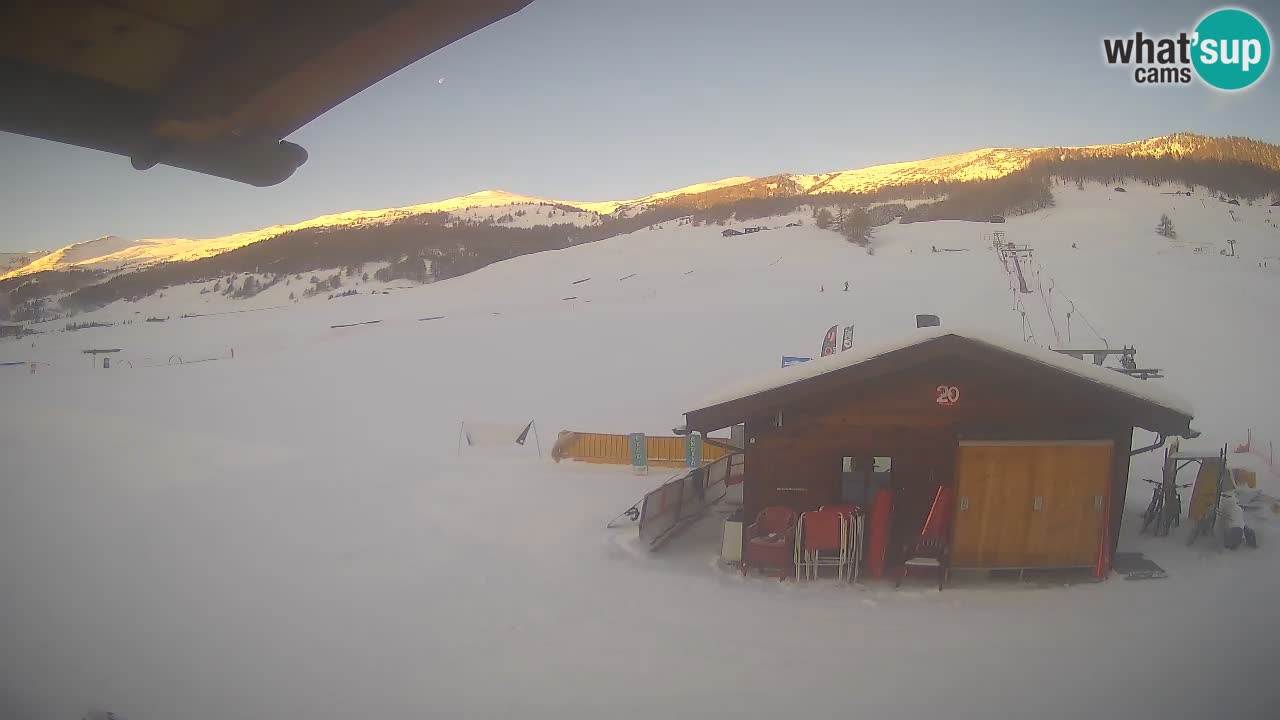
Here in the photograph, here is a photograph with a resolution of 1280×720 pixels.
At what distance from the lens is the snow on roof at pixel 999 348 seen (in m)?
10.1

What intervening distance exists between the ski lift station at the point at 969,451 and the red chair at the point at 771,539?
0.05 feet

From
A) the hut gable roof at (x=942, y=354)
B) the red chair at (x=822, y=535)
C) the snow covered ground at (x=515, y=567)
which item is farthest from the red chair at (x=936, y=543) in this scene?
the hut gable roof at (x=942, y=354)

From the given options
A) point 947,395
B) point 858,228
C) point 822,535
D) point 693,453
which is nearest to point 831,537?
point 822,535

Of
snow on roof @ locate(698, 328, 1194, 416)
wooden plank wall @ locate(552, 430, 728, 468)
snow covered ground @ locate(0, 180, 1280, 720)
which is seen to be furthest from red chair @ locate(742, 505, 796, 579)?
wooden plank wall @ locate(552, 430, 728, 468)

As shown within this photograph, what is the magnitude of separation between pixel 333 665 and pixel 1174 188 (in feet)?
181

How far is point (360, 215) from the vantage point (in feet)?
259

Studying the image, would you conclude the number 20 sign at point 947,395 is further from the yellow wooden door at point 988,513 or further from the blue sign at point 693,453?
the blue sign at point 693,453

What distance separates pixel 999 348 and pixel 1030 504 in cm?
231

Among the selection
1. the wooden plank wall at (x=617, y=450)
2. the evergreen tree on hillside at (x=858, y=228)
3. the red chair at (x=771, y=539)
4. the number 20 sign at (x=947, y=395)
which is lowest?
the wooden plank wall at (x=617, y=450)

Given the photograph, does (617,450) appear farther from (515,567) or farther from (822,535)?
(822,535)

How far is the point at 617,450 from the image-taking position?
18656mm

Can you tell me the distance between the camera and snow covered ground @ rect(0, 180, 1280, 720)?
24.9 feet

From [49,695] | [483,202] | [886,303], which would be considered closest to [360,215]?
[483,202]

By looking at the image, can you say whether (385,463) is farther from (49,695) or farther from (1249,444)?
(1249,444)
